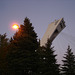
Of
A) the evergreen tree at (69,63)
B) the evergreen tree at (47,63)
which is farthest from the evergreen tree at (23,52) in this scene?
the evergreen tree at (69,63)

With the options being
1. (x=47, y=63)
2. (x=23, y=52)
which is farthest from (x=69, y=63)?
(x=23, y=52)

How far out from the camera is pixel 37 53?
38.6ft

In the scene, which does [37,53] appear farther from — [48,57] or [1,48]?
[1,48]

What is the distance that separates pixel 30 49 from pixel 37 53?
994mm

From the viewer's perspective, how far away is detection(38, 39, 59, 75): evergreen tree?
11.4 metres

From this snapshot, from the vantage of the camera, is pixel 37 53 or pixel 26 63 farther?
pixel 37 53

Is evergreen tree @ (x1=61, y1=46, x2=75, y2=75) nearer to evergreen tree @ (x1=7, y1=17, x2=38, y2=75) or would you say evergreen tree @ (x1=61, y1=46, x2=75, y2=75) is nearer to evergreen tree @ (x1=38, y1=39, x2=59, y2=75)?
evergreen tree @ (x1=38, y1=39, x2=59, y2=75)

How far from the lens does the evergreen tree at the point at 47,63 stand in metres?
11.4

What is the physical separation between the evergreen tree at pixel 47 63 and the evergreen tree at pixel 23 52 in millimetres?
1129

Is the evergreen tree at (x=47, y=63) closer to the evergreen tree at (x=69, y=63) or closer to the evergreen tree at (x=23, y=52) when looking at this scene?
the evergreen tree at (x=23, y=52)

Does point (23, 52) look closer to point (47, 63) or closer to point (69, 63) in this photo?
point (47, 63)

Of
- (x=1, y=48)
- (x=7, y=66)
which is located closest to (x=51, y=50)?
(x=7, y=66)

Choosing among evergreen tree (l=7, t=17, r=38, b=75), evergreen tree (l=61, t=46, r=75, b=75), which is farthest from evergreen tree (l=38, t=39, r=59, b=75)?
evergreen tree (l=61, t=46, r=75, b=75)

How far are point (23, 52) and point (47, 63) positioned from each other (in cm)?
316
